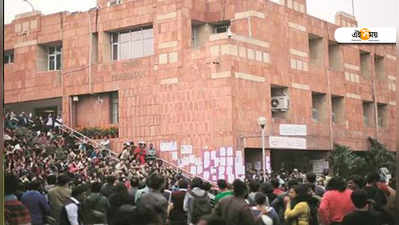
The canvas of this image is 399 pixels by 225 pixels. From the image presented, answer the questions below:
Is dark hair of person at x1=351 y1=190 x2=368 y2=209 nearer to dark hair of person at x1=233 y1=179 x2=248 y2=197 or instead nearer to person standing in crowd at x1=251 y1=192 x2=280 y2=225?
person standing in crowd at x1=251 y1=192 x2=280 y2=225

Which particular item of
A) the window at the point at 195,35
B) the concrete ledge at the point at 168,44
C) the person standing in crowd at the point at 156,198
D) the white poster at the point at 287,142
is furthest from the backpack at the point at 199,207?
the window at the point at 195,35

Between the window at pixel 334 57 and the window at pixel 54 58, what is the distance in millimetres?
14859

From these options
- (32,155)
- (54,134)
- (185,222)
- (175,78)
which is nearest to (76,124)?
(54,134)

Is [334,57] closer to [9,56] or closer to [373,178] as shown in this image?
[9,56]

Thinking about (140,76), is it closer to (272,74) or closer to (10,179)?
(272,74)

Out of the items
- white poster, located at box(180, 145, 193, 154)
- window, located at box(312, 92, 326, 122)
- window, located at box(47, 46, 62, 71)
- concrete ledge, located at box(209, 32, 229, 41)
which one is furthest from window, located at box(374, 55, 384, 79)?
window, located at box(47, 46, 62, 71)

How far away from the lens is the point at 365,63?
121ft

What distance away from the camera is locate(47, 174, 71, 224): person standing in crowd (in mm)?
8892

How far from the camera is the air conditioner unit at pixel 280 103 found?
28953mm

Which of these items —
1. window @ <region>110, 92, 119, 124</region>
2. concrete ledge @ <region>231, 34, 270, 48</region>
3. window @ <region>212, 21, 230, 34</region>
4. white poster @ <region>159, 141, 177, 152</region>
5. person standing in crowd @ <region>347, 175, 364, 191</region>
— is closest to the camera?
person standing in crowd @ <region>347, 175, 364, 191</region>

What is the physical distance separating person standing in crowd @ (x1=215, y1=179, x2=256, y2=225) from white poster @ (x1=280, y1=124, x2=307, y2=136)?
67.0ft

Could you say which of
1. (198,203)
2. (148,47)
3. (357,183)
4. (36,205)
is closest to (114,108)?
(148,47)

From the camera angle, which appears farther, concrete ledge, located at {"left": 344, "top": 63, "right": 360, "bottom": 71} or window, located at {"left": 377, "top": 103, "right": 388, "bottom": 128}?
window, located at {"left": 377, "top": 103, "right": 388, "bottom": 128}

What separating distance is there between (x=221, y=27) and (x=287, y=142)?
6424mm
